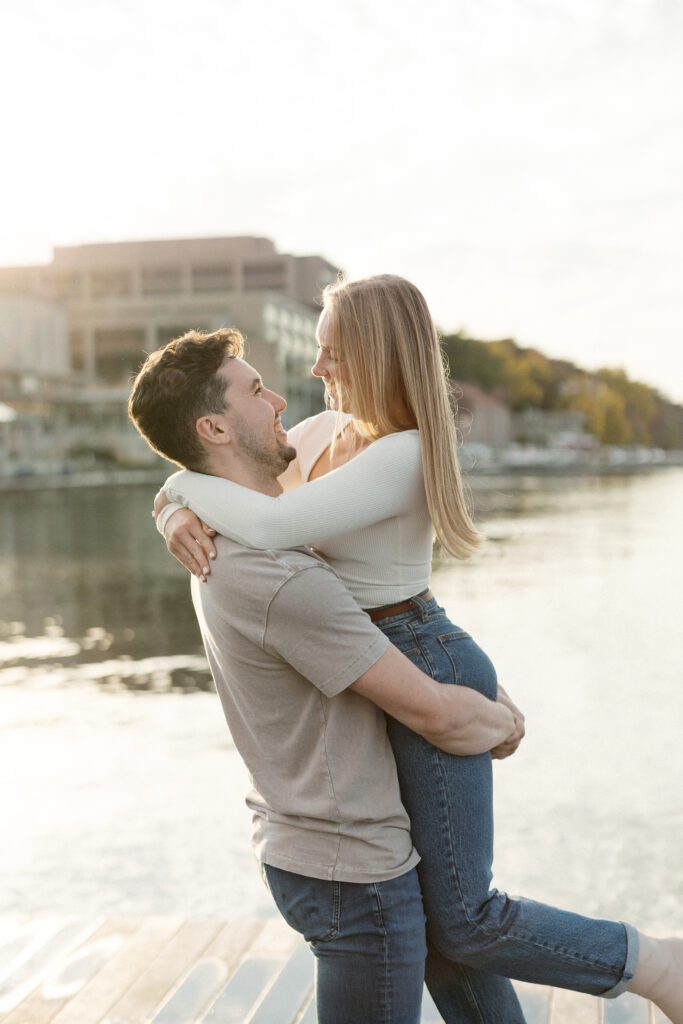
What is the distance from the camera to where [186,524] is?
2.19 metres

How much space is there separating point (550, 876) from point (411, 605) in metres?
3.20

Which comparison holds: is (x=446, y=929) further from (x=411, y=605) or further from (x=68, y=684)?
(x=68, y=684)


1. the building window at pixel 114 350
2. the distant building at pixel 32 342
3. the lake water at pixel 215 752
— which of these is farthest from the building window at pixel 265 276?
the lake water at pixel 215 752

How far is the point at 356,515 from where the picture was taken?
6.83 ft

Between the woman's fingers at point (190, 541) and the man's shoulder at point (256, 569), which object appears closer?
the man's shoulder at point (256, 569)

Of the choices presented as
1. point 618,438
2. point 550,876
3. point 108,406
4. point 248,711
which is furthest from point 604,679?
point 618,438

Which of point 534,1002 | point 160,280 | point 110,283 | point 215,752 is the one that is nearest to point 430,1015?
point 534,1002

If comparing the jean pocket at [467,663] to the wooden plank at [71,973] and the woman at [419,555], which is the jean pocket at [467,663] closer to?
the woman at [419,555]

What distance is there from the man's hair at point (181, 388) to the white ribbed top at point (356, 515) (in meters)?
0.13

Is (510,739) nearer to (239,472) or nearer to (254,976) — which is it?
(239,472)

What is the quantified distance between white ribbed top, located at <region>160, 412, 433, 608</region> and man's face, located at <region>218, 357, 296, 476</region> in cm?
8

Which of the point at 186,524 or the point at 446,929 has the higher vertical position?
the point at 186,524

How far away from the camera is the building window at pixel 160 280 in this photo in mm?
99062

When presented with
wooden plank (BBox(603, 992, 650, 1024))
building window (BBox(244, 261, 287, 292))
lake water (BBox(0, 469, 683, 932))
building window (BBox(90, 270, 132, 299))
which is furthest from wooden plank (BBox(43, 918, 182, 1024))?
building window (BBox(90, 270, 132, 299))
